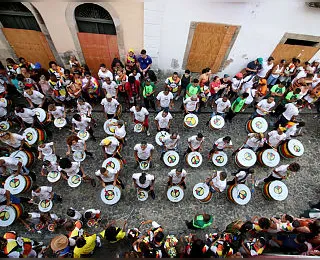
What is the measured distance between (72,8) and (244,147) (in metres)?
8.56

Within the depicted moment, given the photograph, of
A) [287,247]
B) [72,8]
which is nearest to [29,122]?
[72,8]

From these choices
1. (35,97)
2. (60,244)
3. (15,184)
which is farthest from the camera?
(35,97)

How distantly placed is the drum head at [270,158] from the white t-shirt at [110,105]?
19.5ft

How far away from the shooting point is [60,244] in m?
6.66

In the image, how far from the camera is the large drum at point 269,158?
8946mm

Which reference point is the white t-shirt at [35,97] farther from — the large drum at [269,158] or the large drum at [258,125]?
the large drum at [269,158]

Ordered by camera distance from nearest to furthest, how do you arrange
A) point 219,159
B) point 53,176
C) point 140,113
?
point 53,176, point 140,113, point 219,159

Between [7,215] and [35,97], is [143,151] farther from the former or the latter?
[35,97]

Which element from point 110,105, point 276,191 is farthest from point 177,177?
point 110,105

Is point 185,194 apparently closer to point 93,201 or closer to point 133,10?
point 93,201

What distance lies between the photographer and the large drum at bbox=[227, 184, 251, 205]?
27.2 feet

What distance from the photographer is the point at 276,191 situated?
27.7ft

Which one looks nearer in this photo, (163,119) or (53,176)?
(53,176)

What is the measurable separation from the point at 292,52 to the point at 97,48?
883cm
